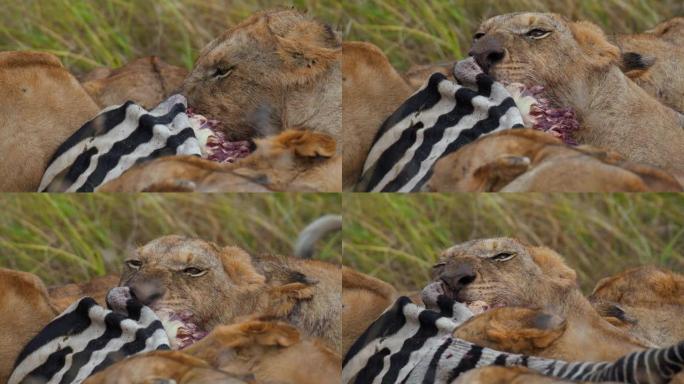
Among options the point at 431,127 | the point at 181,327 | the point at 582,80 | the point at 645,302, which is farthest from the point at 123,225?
the point at 645,302

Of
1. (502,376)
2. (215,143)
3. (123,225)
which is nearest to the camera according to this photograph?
(502,376)

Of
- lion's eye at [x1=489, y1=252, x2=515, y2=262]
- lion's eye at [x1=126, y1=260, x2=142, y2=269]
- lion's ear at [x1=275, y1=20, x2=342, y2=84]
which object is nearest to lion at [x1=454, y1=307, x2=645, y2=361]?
lion's eye at [x1=489, y1=252, x2=515, y2=262]

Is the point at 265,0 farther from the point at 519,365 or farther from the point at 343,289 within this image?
the point at 519,365

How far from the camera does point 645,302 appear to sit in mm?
6168

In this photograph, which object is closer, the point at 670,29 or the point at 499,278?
the point at 499,278

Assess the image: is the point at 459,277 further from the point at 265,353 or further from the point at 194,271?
the point at 194,271

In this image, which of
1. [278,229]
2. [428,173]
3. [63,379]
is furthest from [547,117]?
[63,379]

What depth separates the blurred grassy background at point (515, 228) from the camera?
6297 mm

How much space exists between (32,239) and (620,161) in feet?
6.03

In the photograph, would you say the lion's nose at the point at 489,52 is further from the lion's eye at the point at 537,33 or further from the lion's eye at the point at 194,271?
the lion's eye at the point at 194,271

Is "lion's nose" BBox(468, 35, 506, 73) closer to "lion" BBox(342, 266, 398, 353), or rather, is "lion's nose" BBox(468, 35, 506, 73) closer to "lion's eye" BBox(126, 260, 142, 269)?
"lion" BBox(342, 266, 398, 353)

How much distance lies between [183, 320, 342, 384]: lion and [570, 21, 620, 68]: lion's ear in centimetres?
126

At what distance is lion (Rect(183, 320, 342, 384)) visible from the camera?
18.1 feet

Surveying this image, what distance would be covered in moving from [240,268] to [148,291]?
0.97ft
